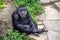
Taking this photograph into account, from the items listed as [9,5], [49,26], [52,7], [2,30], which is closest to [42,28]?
[49,26]

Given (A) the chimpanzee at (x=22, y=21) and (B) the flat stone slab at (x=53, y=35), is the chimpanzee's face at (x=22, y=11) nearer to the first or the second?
(A) the chimpanzee at (x=22, y=21)

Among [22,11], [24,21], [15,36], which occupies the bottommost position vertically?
[15,36]

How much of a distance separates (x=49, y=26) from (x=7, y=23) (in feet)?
7.21

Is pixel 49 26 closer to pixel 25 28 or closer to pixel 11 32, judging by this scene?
pixel 25 28

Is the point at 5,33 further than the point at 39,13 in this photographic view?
No

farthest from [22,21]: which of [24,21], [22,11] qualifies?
[22,11]

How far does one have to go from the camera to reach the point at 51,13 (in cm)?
879

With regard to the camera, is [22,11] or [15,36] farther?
[22,11]

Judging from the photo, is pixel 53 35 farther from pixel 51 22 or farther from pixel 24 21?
pixel 51 22

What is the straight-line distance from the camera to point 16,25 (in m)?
5.99

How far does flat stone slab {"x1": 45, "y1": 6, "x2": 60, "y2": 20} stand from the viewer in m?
8.20

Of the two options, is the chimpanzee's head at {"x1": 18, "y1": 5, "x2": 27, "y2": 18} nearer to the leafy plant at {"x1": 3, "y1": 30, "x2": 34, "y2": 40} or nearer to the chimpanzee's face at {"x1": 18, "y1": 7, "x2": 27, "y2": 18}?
the chimpanzee's face at {"x1": 18, "y1": 7, "x2": 27, "y2": 18}

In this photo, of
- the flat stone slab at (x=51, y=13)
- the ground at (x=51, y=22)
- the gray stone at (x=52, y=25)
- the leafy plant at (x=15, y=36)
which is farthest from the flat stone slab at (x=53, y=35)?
the flat stone slab at (x=51, y=13)

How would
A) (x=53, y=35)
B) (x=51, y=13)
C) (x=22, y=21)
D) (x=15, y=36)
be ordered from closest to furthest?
(x=15, y=36)
(x=22, y=21)
(x=53, y=35)
(x=51, y=13)
